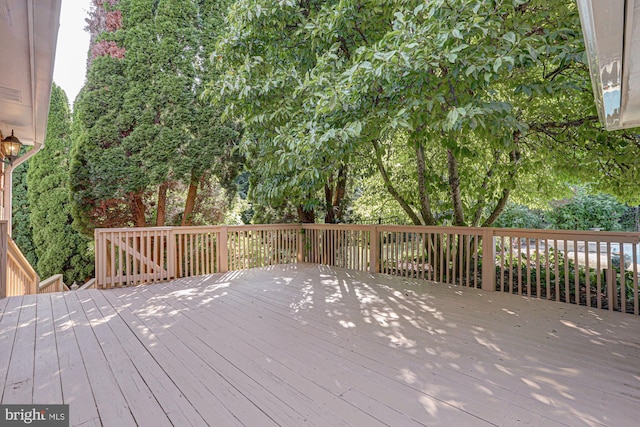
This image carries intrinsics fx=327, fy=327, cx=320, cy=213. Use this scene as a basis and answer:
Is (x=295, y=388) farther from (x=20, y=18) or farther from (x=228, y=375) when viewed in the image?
(x=20, y=18)

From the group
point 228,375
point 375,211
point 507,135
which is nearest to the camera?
point 228,375

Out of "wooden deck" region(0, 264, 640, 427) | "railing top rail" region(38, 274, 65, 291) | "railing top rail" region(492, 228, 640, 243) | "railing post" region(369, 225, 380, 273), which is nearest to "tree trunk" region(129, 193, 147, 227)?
"railing top rail" region(38, 274, 65, 291)

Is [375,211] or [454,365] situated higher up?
[375,211]

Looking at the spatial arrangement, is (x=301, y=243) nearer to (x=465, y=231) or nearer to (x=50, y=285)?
(x=465, y=231)

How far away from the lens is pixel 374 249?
18.6 feet

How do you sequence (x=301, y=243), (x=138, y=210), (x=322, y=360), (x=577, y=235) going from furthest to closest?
(x=138, y=210)
(x=301, y=243)
(x=577, y=235)
(x=322, y=360)

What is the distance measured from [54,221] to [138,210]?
13.5ft

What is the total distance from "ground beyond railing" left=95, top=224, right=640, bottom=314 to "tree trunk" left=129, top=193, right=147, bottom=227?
1.57m

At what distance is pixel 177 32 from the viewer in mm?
7145

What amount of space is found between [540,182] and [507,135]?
317cm

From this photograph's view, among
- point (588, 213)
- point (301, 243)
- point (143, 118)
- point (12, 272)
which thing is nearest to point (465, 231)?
point (301, 243)

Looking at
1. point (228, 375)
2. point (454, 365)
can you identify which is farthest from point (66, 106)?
point (454, 365)

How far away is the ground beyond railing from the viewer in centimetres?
377

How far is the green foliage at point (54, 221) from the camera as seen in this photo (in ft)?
30.6
